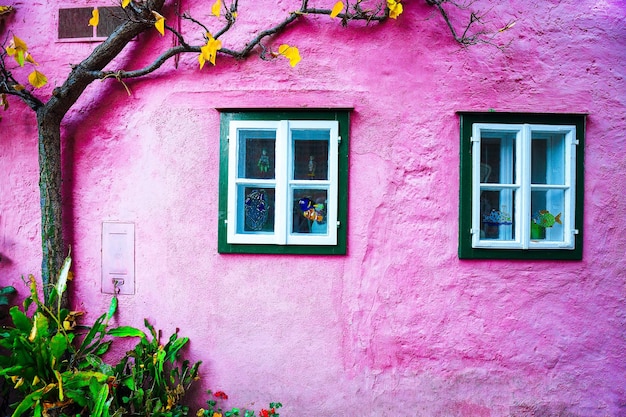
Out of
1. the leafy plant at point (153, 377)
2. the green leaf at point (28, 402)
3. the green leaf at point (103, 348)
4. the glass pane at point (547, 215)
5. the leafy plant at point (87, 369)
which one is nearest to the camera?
the green leaf at point (28, 402)

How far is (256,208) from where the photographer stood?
123 inches

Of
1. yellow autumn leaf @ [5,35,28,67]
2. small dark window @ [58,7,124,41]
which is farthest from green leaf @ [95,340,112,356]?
small dark window @ [58,7,124,41]

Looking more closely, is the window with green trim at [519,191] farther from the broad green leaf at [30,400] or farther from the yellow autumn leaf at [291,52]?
the broad green leaf at [30,400]

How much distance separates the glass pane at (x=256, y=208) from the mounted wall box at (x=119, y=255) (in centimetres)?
86

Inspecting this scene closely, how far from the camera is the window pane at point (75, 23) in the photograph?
125 inches

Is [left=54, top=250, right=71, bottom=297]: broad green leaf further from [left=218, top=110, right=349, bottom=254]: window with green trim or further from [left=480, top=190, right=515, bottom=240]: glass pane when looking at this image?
[left=480, top=190, right=515, bottom=240]: glass pane

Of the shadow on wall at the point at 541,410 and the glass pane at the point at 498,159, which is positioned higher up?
the glass pane at the point at 498,159

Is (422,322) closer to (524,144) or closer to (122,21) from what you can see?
(524,144)

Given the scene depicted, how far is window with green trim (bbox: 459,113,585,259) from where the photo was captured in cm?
299

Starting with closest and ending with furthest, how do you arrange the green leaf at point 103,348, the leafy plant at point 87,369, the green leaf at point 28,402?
the green leaf at point 28,402
the leafy plant at point 87,369
the green leaf at point 103,348

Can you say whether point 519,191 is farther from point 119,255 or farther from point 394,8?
point 119,255

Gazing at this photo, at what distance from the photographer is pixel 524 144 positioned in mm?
3008

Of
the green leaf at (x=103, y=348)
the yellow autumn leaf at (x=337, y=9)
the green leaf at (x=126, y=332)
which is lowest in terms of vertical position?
the green leaf at (x=103, y=348)

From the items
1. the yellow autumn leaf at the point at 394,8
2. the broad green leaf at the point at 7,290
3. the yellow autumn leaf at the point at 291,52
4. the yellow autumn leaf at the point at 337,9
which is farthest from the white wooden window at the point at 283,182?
the broad green leaf at the point at 7,290
